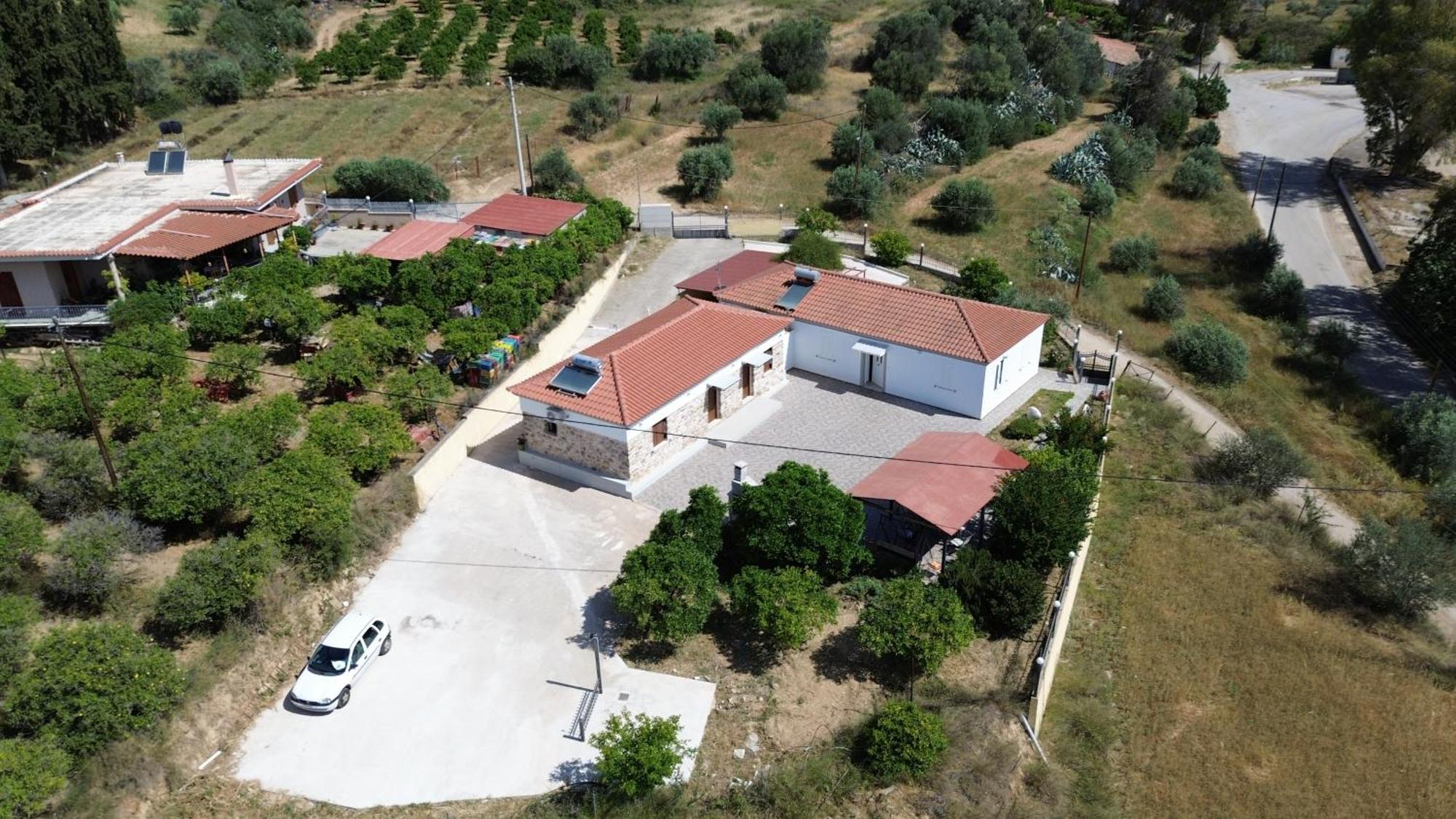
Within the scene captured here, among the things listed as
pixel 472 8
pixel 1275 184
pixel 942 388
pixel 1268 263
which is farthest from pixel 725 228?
pixel 472 8

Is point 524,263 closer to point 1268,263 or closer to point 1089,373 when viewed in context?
point 1089,373

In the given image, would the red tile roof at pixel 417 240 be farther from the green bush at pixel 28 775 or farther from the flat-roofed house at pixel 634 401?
the green bush at pixel 28 775

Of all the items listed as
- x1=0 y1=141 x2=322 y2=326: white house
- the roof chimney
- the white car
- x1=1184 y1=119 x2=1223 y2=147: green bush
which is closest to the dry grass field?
the white car

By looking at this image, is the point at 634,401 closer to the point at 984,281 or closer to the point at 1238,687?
the point at 1238,687

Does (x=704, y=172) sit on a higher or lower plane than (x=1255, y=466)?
higher

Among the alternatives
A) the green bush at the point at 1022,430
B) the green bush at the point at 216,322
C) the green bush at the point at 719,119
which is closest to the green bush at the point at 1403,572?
the green bush at the point at 1022,430

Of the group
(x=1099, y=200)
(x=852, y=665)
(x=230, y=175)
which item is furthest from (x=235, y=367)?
(x=1099, y=200)
